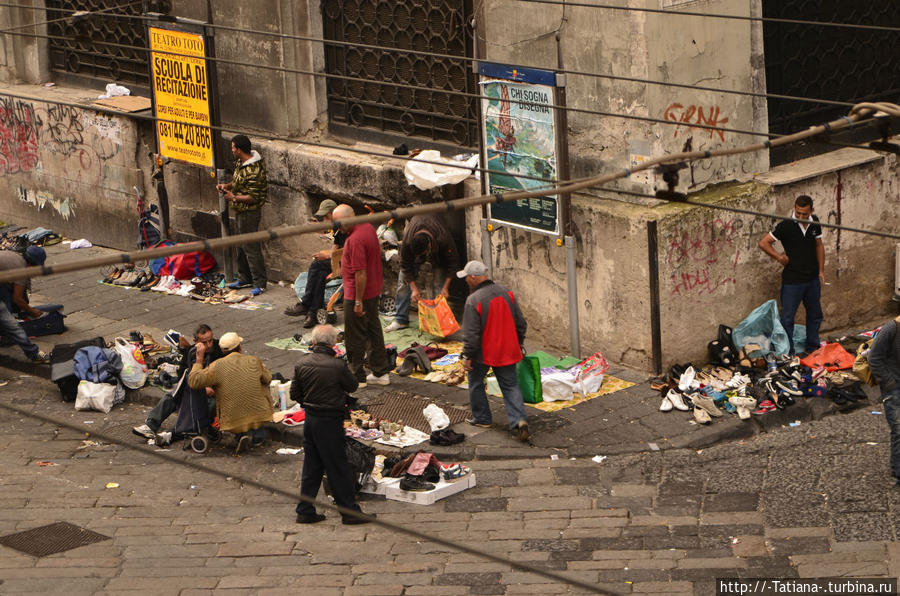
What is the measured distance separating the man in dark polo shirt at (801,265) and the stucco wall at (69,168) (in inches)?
322

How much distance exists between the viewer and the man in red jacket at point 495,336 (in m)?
10.7

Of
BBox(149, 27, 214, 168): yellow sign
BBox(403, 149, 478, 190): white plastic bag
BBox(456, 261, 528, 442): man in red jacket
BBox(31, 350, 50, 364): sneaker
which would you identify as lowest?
BBox(31, 350, 50, 364): sneaker

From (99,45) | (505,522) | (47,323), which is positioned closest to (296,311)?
(47,323)

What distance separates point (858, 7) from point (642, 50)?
3.17 meters

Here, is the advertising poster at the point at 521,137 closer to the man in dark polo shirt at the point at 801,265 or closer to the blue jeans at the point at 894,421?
the man in dark polo shirt at the point at 801,265

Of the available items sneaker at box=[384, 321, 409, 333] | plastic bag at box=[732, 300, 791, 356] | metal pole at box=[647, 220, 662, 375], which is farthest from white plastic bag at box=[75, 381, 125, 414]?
plastic bag at box=[732, 300, 791, 356]

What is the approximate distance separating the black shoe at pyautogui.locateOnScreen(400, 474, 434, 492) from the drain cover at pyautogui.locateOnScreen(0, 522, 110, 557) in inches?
83.4

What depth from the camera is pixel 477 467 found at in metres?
10.5

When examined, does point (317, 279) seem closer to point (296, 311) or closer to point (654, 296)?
point (296, 311)

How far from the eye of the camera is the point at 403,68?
13883 mm

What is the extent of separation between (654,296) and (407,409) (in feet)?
7.60

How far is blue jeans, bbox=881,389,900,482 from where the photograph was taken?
9.42m

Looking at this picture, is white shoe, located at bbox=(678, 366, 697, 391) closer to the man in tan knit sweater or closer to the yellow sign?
the man in tan knit sweater

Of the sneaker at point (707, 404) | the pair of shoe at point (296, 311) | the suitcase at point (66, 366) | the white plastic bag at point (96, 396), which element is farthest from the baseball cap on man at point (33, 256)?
the sneaker at point (707, 404)
